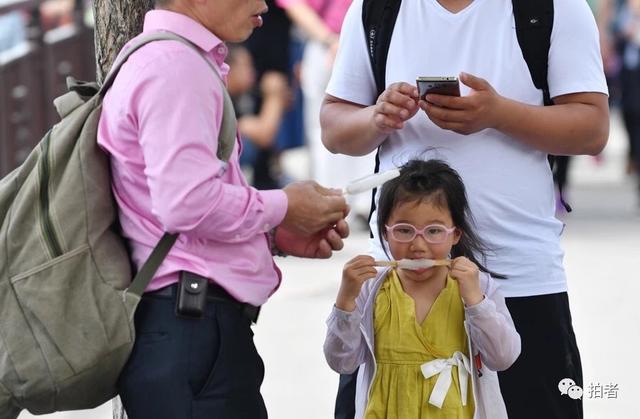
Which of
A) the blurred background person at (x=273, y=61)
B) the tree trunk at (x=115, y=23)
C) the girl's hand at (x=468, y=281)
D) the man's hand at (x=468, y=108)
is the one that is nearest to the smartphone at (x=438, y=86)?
the man's hand at (x=468, y=108)

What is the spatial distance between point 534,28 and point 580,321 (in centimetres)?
411

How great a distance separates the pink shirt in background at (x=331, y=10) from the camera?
984 centimetres

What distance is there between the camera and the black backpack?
12.0ft

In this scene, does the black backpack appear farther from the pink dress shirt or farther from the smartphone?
the pink dress shirt

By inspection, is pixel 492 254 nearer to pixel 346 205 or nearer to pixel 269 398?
pixel 346 205

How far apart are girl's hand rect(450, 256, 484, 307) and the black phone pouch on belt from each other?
67cm

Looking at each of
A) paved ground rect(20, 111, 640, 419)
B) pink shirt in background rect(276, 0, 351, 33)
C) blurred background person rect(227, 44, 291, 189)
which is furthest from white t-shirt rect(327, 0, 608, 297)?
blurred background person rect(227, 44, 291, 189)

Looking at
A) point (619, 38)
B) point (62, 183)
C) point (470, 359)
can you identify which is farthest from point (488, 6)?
point (619, 38)

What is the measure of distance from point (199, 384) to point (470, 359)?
0.76 m

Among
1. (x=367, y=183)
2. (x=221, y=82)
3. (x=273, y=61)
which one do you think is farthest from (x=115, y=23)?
(x=273, y=61)

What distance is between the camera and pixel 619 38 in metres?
13.0

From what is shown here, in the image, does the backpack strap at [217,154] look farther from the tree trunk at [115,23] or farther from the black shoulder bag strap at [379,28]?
the tree trunk at [115,23]
